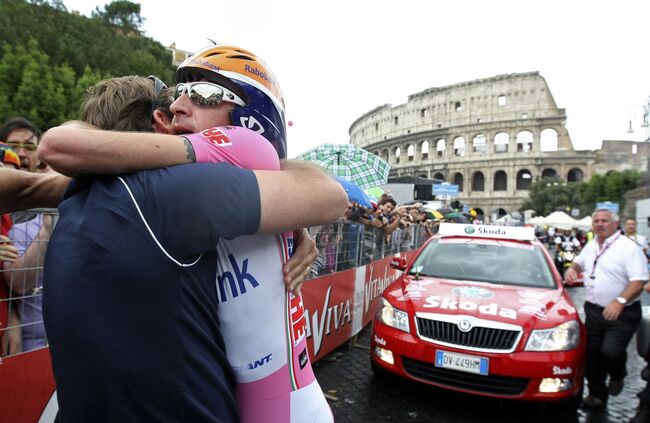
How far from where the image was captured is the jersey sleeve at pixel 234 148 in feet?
3.14

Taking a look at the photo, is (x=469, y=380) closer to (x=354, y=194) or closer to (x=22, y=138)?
(x=354, y=194)

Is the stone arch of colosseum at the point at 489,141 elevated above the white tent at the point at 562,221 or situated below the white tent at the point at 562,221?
above

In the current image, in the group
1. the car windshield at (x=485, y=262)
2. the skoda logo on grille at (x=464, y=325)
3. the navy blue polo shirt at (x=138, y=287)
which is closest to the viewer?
the navy blue polo shirt at (x=138, y=287)

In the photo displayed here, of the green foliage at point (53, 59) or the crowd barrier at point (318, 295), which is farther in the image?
the green foliage at point (53, 59)

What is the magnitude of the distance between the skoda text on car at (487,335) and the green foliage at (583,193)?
36856 millimetres

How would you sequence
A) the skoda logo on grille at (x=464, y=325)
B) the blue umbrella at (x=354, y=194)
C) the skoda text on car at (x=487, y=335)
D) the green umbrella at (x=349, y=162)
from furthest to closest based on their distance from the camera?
the green umbrella at (x=349, y=162) < the blue umbrella at (x=354, y=194) < the skoda logo on grille at (x=464, y=325) < the skoda text on car at (x=487, y=335)

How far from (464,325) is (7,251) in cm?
333

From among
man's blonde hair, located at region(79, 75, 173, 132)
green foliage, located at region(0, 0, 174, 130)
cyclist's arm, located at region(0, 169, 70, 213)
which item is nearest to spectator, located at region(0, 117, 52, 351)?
cyclist's arm, located at region(0, 169, 70, 213)

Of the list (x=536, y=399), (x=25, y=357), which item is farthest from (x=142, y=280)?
(x=536, y=399)

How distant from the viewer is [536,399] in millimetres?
3459

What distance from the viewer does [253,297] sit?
3.39 ft

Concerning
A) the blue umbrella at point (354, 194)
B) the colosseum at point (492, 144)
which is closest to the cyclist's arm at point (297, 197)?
the blue umbrella at point (354, 194)

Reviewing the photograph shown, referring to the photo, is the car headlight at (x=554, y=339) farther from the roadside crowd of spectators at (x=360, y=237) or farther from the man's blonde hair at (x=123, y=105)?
the man's blonde hair at (x=123, y=105)

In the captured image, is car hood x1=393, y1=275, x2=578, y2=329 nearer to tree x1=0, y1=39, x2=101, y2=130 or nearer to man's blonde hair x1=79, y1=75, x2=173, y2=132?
man's blonde hair x1=79, y1=75, x2=173, y2=132
